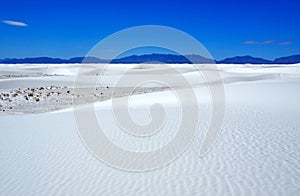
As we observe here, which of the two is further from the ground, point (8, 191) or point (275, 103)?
point (275, 103)

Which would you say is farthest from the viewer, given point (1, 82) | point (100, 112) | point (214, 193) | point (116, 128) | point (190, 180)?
point (1, 82)

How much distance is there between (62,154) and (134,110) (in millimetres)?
6437

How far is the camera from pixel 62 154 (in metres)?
7.75

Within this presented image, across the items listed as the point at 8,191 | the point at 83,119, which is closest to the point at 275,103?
the point at 83,119

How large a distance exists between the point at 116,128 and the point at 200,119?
3154 millimetres

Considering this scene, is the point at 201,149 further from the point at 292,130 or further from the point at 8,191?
the point at 8,191

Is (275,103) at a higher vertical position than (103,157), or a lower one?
higher

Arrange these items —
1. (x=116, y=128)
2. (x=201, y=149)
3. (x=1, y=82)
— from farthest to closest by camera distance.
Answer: (x=1, y=82)
(x=116, y=128)
(x=201, y=149)

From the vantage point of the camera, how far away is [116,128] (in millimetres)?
10422

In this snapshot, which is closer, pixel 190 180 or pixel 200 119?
pixel 190 180

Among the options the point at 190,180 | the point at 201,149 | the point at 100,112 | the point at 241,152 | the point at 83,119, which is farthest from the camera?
the point at 100,112

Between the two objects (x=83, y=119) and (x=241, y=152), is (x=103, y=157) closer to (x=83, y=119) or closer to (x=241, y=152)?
(x=241, y=152)

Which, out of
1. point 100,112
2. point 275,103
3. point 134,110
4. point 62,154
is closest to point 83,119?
point 100,112

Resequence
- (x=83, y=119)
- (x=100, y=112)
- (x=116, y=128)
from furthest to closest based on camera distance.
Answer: (x=100, y=112) → (x=83, y=119) → (x=116, y=128)
